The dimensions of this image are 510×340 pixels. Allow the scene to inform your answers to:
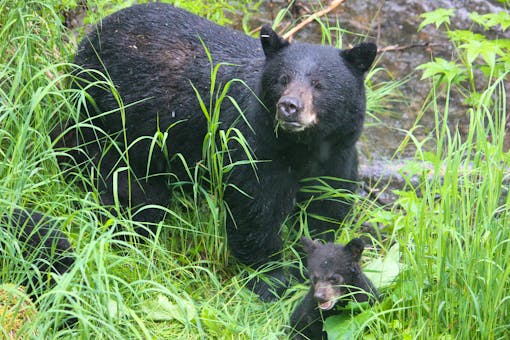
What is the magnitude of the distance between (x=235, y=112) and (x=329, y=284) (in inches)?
69.0

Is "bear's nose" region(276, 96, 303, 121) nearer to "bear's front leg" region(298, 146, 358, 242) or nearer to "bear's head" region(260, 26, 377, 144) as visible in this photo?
"bear's head" region(260, 26, 377, 144)

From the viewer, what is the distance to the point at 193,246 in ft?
20.4

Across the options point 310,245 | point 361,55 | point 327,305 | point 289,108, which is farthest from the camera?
point 361,55

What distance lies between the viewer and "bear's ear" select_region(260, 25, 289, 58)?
5.90 m

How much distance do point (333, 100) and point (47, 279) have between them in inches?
82.5

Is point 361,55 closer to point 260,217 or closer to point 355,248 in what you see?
point 260,217

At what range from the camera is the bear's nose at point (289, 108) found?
215 inches

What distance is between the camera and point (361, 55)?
5.86 meters

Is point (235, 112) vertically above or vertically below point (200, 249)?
above

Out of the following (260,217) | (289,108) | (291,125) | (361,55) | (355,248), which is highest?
(361,55)

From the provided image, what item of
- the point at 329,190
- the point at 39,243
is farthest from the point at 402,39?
the point at 39,243

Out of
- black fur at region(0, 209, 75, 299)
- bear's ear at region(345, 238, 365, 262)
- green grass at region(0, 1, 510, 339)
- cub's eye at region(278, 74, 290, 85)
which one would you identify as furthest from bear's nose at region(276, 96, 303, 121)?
black fur at region(0, 209, 75, 299)

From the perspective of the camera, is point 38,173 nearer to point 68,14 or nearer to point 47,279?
point 47,279

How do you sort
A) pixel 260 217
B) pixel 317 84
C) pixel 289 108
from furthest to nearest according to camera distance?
1. pixel 260 217
2. pixel 317 84
3. pixel 289 108
